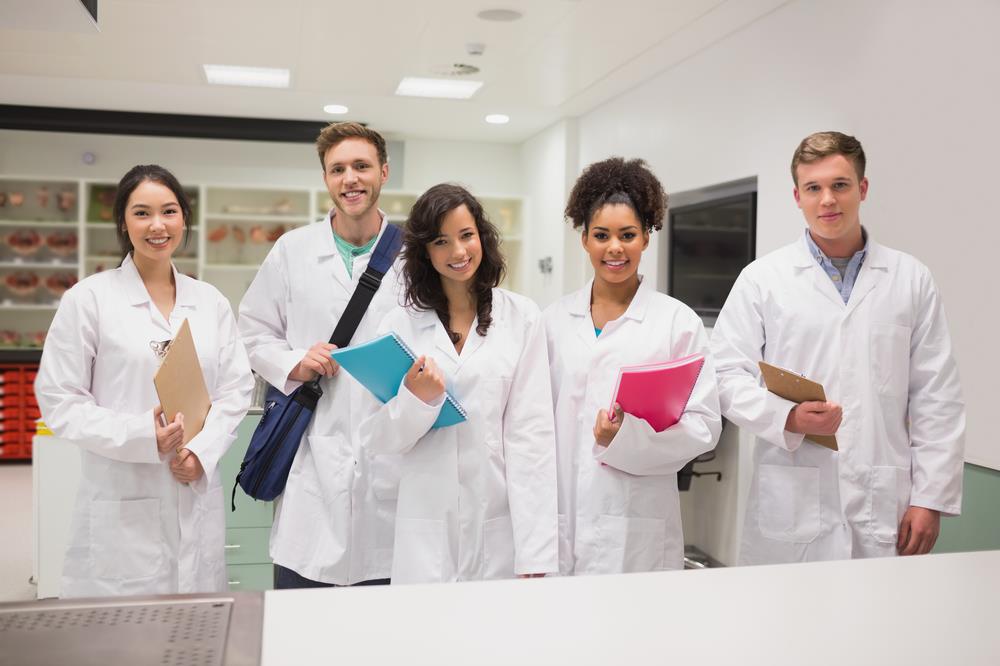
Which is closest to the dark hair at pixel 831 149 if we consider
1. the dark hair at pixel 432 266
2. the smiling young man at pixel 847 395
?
the smiling young man at pixel 847 395

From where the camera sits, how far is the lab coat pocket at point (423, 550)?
1804 mm

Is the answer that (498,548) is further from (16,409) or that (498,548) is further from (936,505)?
(16,409)

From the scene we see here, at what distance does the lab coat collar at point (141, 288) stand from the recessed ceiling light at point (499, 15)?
2.20 m

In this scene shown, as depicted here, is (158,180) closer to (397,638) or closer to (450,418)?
(450,418)

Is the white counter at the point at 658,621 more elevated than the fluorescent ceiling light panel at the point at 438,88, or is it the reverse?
the fluorescent ceiling light panel at the point at 438,88

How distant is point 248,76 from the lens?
17.3 feet

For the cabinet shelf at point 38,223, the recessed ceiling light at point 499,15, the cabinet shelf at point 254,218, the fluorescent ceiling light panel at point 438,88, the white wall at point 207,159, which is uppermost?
the fluorescent ceiling light panel at point 438,88

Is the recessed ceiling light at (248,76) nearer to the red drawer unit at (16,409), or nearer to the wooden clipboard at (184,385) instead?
the red drawer unit at (16,409)

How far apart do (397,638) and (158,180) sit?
1.53 meters

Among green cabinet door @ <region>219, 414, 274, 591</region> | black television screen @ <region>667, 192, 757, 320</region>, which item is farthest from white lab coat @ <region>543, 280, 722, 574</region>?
black television screen @ <region>667, 192, 757, 320</region>

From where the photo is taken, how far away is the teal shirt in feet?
7.08

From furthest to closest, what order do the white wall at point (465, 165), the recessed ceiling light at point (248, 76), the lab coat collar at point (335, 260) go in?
the white wall at point (465, 165)
the recessed ceiling light at point (248, 76)
the lab coat collar at point (335, 260)

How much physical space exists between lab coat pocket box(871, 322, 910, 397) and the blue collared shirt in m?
0.13

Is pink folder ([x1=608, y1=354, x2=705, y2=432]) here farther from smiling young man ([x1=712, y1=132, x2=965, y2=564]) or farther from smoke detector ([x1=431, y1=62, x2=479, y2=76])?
smoke detector ([x1=431, y1=62, x2=479, y2=76])
